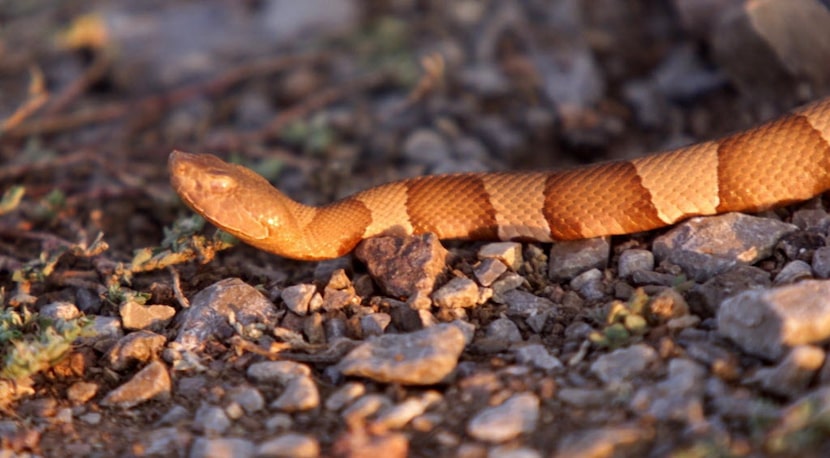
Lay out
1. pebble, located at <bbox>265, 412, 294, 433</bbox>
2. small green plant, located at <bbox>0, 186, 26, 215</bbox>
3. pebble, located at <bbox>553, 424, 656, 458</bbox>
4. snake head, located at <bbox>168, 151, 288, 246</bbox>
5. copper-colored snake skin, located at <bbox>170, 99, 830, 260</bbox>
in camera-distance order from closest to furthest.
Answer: pebble, located at <bbox>553, 424, 656, 458</bbox>, pebble, located at <bbox>265, 412, 294, 433</bbox>, copper-colored snake skin, located at <bbox>170, 99, 830, 260</bbox>, snake head, located at <bbox>168, 151, 288, 246</bbox>, small green plant, located at <bbox>0, 186, 26, 215</bbox>

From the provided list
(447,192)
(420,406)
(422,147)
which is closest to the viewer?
(420,406)

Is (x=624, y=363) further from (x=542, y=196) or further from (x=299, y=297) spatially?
(x=299, y=297)

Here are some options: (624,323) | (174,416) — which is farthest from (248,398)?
(624,323)

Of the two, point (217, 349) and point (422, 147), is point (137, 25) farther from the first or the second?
point (217, 349)

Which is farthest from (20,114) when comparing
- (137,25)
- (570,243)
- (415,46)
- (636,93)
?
(636,93)

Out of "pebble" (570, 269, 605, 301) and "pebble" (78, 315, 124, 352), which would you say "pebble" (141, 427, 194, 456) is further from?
"pebble" (570, 269, 605, 301)

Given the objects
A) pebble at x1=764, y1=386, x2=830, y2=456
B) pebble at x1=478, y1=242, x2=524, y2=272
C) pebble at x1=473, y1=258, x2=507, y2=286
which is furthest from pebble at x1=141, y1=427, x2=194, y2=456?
pebble at x1=764, y1=386, x2=830, y2=456
